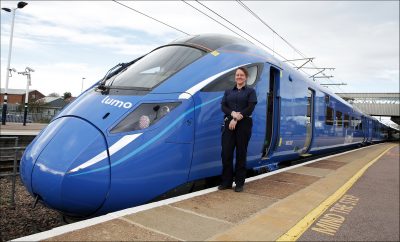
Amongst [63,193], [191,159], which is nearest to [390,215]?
[191,159]

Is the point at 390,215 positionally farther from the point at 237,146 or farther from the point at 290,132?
the point at 290,132

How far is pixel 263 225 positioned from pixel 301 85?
5571 mm

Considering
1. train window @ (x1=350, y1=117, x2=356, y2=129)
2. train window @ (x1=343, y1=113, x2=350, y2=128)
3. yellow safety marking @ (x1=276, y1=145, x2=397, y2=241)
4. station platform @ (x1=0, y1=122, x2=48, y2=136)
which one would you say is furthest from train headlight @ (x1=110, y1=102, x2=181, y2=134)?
train window @ (x1=350, y1=117, x2=356, y2=129)

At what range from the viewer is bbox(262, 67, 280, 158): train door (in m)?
6.82

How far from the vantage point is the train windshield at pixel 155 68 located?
190 inches

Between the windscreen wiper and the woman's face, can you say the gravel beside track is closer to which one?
the windscreen wiper

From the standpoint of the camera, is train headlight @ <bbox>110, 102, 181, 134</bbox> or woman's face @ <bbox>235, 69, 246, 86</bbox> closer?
train headlight @ <bbox>110, 102, 181, 134</bbox>

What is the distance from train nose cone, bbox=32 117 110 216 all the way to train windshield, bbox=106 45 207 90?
115 centimetres

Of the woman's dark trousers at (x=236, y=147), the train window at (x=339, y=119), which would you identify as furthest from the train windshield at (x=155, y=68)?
the train window at (x=339, y=119)

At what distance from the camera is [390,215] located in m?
4.88

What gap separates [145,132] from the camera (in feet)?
13.4

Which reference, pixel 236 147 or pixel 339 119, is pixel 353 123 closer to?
pixel 339 119

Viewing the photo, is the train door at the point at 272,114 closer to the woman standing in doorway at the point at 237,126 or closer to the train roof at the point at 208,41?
the train roof at the point at 208,41

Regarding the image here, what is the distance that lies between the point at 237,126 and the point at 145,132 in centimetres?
140
